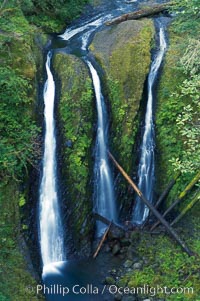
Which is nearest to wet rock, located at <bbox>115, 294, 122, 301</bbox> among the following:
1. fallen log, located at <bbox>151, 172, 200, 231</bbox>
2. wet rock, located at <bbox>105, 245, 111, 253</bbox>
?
wet rock, located at <bbox>105, 245, 111, 253</bbox>

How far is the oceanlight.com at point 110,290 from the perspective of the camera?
847cm

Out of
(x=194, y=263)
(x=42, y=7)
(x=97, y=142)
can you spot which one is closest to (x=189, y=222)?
(x=194, y=263)

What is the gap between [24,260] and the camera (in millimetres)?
8125

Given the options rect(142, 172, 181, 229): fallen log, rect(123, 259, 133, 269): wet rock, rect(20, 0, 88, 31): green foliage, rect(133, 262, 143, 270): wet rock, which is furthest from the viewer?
rect(20, 0, 88, 31): green foliage

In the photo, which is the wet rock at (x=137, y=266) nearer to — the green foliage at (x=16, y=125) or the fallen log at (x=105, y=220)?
the fallen log at (x=105, y=220)

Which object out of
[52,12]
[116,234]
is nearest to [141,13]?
[52,12]

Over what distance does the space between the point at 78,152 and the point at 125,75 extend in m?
3.28

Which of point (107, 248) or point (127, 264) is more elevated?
point (107, 248)

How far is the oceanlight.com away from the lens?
8.47 metres

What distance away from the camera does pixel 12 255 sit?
26.3 ft

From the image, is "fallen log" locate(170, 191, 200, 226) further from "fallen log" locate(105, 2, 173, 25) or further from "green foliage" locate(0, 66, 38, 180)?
"fallen log" locate(105, 2, 173, 25)

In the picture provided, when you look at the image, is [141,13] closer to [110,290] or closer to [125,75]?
[125,75]

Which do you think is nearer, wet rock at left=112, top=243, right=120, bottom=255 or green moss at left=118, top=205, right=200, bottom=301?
green moss at left=118, top=205, right=200, bottom=301

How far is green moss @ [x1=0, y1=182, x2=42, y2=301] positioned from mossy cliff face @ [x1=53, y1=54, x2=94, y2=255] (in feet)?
5.41
